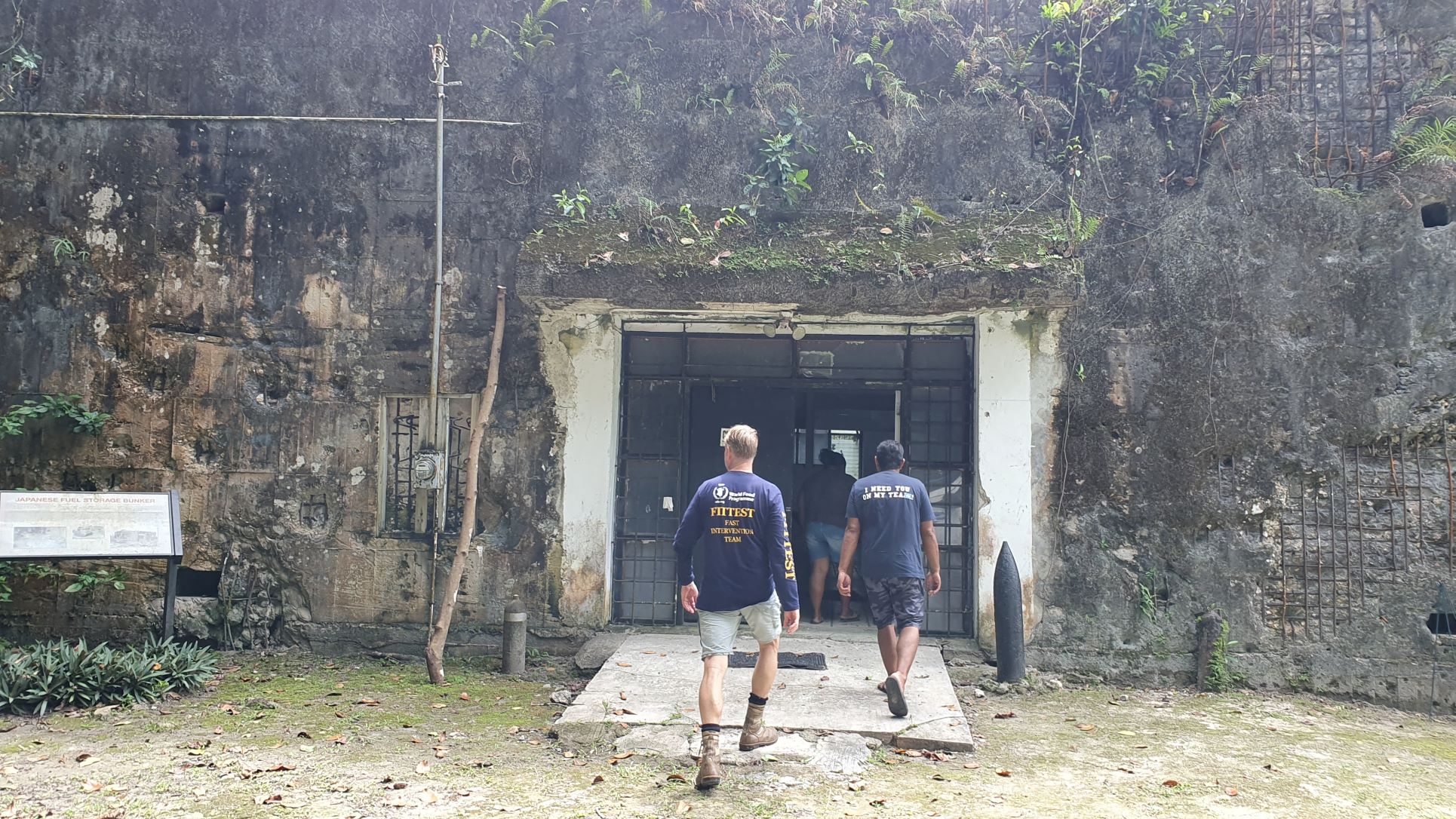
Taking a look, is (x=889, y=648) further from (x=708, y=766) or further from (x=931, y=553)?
(x=708, y=766)

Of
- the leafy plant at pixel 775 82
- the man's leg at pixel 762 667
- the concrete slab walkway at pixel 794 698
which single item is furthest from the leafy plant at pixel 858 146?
the man's leg at pixel 762 667

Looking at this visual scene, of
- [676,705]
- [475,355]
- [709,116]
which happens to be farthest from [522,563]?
[709,116]

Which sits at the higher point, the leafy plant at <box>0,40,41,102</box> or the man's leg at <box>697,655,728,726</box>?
the leafy plant at <box>0,40,41,102</box>

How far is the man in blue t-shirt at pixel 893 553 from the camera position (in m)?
5.57

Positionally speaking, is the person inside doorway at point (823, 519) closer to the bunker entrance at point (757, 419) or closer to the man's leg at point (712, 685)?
the bunker entrance at point (757, 419)

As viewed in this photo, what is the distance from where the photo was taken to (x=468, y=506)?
22.4 feet

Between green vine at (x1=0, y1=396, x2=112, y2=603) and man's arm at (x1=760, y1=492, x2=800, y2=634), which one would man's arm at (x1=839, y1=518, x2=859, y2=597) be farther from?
green vine at (x1=0, y1=396, x2=112, y2=603)

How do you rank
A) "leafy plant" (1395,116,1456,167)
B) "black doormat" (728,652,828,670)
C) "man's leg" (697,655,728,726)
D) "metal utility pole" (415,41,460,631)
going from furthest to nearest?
"metal utility pole" (415,41,460,631) → "leafy plant" (1395,116,1456,167) → "black doormat" (728,652,828,670) → "man's leg" (697,655,728,726)

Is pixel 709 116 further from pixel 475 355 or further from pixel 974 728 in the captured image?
pixel 974 728

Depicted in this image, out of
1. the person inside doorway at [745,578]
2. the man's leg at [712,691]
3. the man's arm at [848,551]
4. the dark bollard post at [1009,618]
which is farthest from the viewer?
the dark bollard post at [1009,618]

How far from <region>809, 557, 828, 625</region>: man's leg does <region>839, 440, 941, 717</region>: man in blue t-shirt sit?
1893 mm

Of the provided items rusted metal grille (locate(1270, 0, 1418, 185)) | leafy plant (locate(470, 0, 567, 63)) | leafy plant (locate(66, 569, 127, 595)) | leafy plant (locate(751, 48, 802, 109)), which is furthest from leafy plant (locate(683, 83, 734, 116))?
leafy plant (locate(66, 569, 127, 595))

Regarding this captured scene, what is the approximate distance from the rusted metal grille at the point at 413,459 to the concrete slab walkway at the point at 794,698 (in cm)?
186

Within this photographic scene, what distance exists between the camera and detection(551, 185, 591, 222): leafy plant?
7.11 meters
